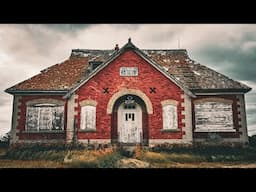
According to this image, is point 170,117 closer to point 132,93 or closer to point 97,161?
→ point 132,93

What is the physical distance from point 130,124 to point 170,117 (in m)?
1.46

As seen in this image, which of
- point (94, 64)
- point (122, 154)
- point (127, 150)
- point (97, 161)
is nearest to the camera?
point (97, 161)

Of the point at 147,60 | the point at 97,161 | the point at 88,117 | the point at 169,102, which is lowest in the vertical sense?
the point at 97,161

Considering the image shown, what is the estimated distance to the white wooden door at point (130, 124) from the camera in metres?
10.4

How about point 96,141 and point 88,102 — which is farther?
point 88,102

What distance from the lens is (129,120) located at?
1088cm

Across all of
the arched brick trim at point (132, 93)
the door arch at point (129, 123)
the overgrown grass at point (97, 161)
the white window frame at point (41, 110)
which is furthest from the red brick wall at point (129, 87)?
the overgrown grass at point (97, 161)

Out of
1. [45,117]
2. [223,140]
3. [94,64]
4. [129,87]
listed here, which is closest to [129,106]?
[129,87]

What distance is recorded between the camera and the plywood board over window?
35.8ft

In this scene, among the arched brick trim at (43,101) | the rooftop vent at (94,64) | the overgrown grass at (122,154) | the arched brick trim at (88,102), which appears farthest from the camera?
the rooftop vent at (94,64)

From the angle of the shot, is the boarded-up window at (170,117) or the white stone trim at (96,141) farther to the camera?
the boarded-up window at (170,117)

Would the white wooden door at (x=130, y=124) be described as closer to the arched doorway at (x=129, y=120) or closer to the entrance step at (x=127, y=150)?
the arched doorway at (x=129, y=120)
